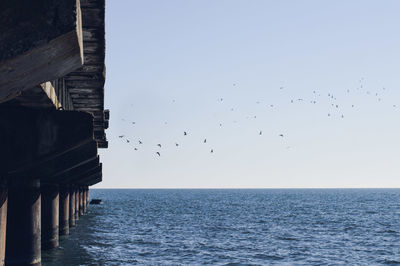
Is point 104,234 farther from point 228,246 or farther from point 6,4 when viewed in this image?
point 6,4

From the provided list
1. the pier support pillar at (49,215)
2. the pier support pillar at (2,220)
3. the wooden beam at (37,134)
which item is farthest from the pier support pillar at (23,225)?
the pier support pillar at (49,215)

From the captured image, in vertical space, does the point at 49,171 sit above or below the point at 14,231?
above

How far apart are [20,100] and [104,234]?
27722 millimetres

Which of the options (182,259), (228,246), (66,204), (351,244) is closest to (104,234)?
(66,204)

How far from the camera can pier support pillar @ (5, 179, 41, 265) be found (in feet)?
53.2

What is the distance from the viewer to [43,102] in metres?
10.6

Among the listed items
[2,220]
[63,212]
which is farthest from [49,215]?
[2,220]

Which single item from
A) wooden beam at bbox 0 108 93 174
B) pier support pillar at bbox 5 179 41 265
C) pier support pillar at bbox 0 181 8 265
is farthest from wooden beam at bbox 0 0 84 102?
pier support pillar at bbox 5 179 41 265

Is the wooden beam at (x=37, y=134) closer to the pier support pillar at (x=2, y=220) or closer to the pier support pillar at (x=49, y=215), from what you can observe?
the pier support pillar at (x=2, y=220)

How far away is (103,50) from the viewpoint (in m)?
8.40

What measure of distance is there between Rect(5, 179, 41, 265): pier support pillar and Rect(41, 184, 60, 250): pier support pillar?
7.04 m

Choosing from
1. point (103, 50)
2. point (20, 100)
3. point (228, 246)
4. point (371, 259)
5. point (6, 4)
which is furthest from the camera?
point (228, 246)

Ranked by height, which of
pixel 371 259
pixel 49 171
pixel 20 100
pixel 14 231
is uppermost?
pixel 20 100

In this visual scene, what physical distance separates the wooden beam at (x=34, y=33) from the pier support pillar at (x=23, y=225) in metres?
12.7
